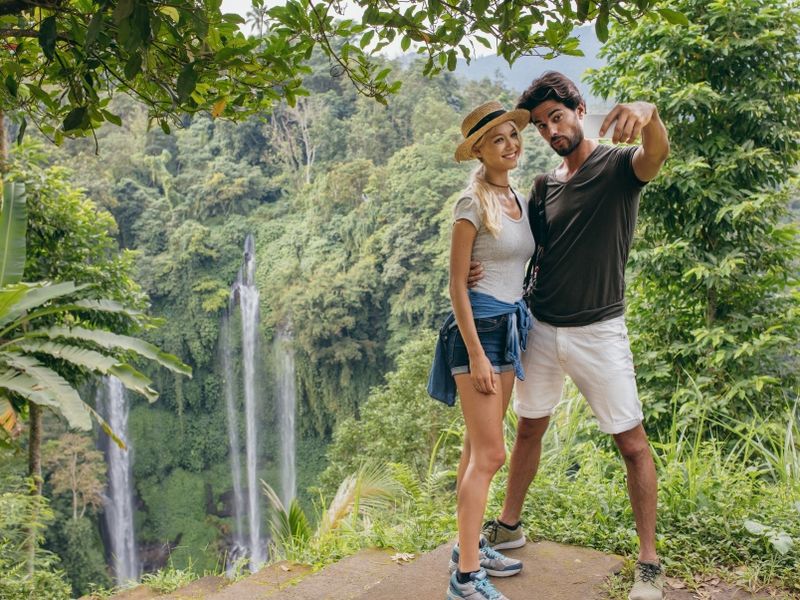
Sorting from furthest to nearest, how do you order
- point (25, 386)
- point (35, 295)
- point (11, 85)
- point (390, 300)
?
point (390, 300) → point (35, 295) → point (25, 386) → point (11, 85)

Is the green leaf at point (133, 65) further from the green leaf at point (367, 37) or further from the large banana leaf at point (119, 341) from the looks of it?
the large banana leaf at point (119, 341)

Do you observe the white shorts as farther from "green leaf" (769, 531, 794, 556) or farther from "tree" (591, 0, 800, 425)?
"tree" (591, 0, 800, 425)

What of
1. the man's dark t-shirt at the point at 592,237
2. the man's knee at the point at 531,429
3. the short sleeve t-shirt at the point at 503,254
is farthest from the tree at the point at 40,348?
the man's dark t-shirt at the point at 592,237

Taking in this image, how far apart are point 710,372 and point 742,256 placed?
74 centimetres

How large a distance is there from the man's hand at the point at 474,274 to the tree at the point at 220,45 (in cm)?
49

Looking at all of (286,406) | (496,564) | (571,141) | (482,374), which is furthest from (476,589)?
(286,406)

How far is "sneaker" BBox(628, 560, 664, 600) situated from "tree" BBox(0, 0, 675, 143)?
1314 mm

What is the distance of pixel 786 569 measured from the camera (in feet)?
6.79

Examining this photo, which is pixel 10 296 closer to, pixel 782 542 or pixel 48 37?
pixel 48 37

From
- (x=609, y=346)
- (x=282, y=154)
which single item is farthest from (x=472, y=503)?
(x=282, y=154)

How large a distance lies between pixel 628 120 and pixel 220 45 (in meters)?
0.89

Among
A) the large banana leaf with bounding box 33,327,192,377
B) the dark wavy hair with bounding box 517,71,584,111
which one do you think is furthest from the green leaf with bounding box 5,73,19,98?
the large banana leaf with bounding box 33,327,192,377

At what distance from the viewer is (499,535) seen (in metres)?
2.30

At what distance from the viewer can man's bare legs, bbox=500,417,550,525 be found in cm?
219
